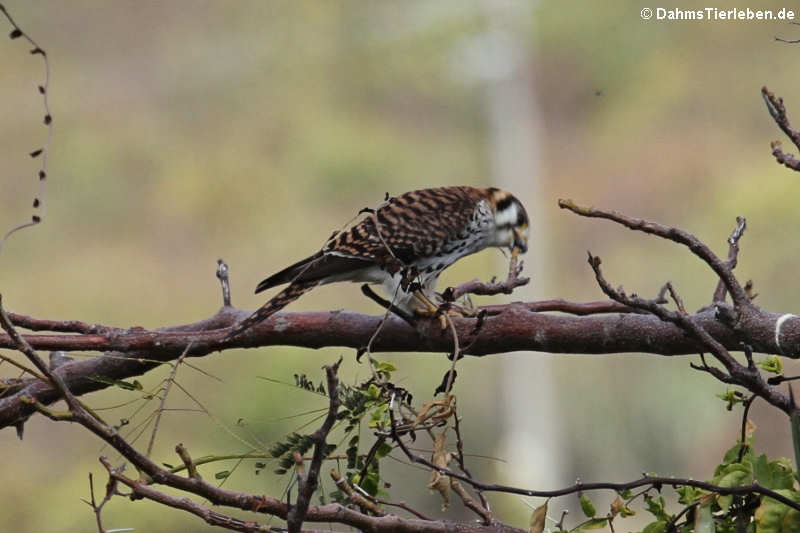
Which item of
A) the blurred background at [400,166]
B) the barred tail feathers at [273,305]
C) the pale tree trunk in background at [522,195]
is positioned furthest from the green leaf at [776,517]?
the pale tree trunk in background at [522,195]

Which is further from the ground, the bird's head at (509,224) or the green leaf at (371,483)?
the bird's head at (509,224)

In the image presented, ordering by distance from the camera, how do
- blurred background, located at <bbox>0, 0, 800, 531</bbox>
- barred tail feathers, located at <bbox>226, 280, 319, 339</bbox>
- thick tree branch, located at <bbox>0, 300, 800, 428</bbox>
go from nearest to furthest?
thick tree branch, located at <bbox>0, 300, 800, 428</bbox>
barred tail feathers, located at <bbox>226, 280, 319, 339</bbox>
blurred background, located at <bbox>0, 0, 800, 531</bbox>

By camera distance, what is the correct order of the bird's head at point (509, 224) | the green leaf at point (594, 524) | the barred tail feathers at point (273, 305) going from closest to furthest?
the green leaf at point (594, 524) → the barred tail feathers at point (273, 305) → the bird's head at point (509, 224)

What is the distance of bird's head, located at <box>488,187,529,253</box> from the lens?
3021 mm

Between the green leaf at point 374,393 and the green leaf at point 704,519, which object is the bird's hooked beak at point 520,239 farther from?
the green leaf at point 704,519

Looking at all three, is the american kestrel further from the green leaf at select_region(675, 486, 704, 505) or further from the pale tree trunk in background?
the pale tree trunk in background

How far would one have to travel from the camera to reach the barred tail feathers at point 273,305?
1604 millimetres

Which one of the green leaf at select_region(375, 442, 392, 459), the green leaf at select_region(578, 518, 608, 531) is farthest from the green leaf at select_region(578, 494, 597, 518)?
the green leaf at select_region(375, 442, 392, 459)

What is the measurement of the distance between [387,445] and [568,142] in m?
15.3

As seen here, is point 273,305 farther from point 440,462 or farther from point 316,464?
point 316,464

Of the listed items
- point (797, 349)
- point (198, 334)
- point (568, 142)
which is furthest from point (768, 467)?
point (568, 142)

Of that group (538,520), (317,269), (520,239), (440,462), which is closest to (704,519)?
(538,520)

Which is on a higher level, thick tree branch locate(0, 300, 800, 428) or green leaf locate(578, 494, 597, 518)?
thick tree branch locate(0, 300, 800, 428)

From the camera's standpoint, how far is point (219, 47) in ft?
56.7
